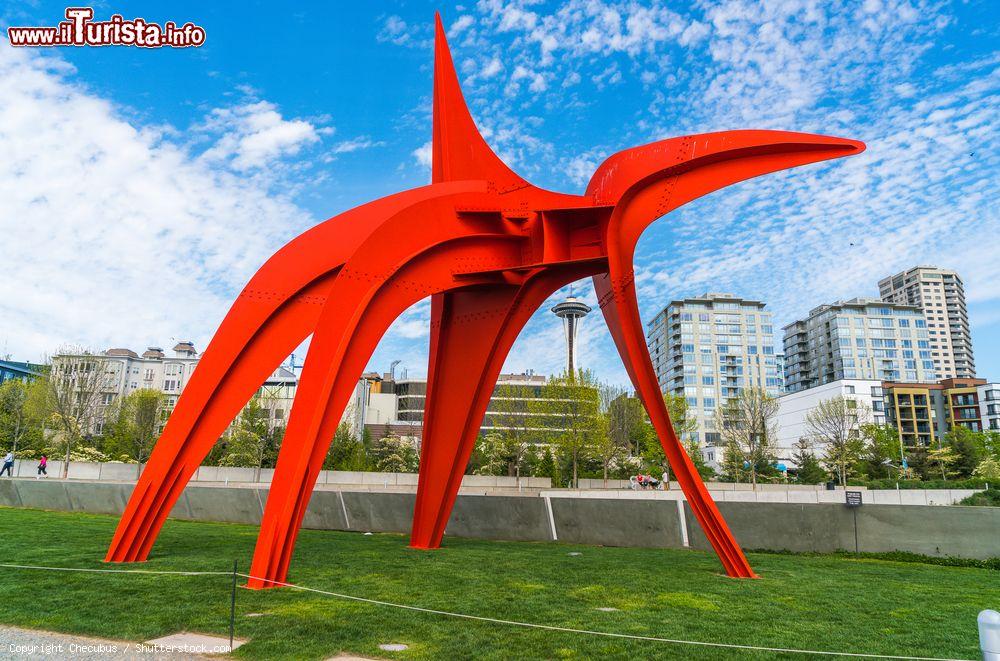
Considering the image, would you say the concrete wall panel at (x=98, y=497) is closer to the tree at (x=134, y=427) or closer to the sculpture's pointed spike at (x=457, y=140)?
the sculpture's pointed spike at (x=457, y=140)

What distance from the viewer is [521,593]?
9.08 meters

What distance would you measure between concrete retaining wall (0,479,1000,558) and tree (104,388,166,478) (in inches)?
1431

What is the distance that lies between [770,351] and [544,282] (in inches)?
4709

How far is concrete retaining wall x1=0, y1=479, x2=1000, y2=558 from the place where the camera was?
1399cm

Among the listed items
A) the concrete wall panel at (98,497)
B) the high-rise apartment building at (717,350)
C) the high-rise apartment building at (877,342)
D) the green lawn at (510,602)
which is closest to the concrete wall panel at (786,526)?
the green lawn at (510,602)

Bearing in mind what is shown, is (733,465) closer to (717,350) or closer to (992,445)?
(992,445)

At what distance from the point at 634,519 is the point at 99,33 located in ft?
52.3

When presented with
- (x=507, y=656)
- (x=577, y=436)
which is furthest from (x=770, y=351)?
(x=507, y=656)

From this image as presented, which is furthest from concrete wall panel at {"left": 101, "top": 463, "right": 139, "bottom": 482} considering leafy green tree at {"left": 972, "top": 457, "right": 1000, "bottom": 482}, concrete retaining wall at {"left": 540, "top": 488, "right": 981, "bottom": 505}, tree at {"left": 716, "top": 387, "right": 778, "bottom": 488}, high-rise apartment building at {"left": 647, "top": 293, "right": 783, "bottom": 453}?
high-rise apartment building at {"left": 647, "top": 293, "right": 783, "bottom": 453}

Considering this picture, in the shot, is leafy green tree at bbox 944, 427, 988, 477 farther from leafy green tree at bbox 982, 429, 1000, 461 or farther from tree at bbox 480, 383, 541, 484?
tree at bbox 480, 383, 541, 484

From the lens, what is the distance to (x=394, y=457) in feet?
189

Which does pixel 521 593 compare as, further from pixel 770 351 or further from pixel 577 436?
pixel 770 351

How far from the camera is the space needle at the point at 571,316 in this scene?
94.4 metres

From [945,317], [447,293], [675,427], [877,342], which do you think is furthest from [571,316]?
[945,317]
